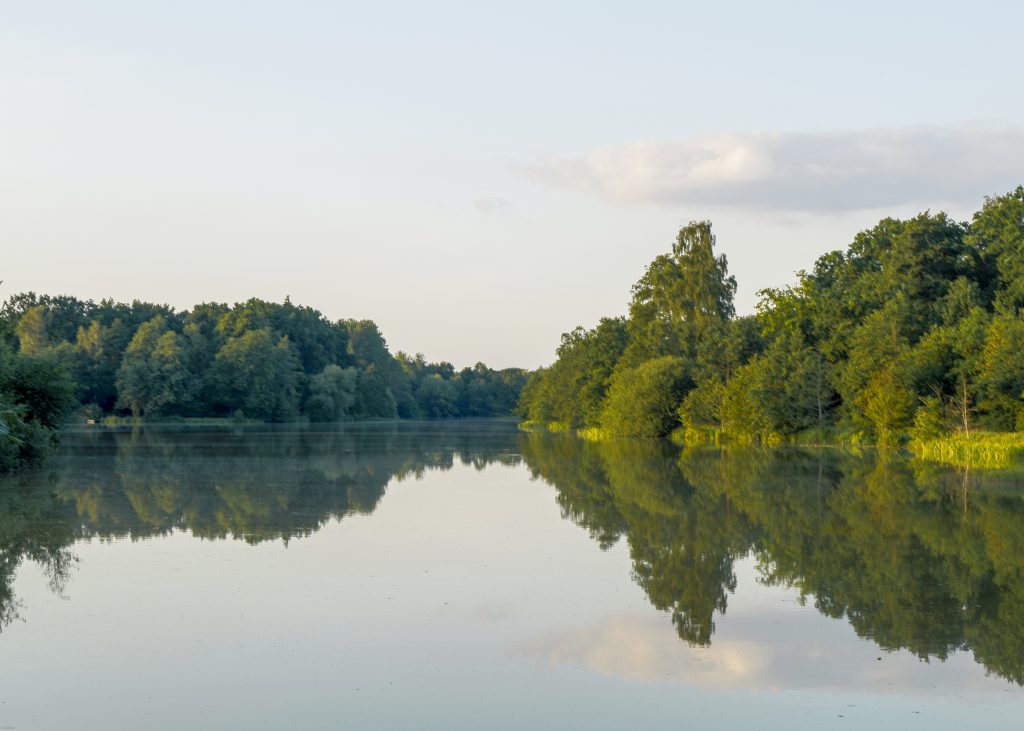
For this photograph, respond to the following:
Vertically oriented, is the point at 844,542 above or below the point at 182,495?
below

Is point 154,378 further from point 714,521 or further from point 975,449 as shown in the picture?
point 714,521

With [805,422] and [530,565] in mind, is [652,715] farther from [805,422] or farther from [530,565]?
[805,422]

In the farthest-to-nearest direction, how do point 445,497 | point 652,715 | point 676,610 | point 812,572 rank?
point 445,497 < point 812,572 < point 676,610 < point 652,715

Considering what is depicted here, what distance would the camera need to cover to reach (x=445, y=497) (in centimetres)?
2492

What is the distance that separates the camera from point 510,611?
37.3 ft

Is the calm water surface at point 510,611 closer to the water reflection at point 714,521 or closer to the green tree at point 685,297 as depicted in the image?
the water reflection at point 714,521

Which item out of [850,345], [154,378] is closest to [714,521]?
[850,345]

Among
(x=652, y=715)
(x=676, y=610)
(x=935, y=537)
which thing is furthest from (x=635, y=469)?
(x=652, y=715)

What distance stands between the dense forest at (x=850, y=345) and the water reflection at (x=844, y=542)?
480 inches

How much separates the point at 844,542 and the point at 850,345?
38.2 meters

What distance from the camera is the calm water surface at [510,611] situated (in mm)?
7770

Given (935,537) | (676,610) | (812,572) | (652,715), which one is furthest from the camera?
(935,537)

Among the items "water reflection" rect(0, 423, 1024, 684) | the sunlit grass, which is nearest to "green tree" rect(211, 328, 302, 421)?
"water reflection" rect(0, 423, 1024, 684)

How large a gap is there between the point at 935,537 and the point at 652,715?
11.1 metres
